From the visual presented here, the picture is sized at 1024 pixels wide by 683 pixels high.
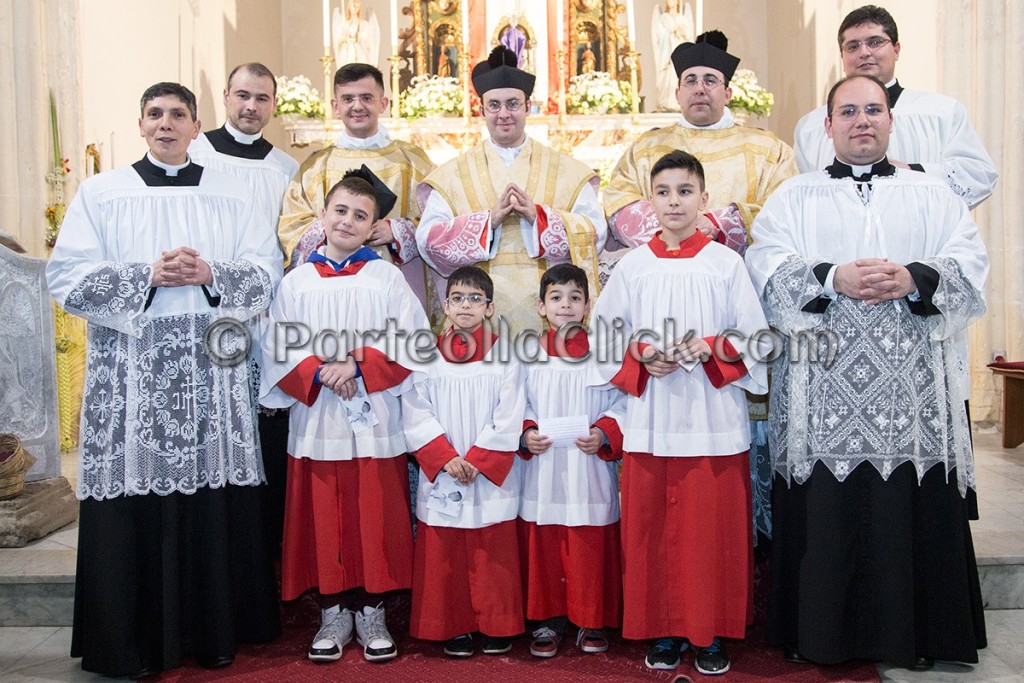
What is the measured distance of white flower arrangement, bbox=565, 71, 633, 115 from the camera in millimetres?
10688

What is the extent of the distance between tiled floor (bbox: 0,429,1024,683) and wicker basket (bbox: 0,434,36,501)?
0.31 meters

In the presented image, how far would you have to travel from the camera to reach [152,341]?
392 centimetres

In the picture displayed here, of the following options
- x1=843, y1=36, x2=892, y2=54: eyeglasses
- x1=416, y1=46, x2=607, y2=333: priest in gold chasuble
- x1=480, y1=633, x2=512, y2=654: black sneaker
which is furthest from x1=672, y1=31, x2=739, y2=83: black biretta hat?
x1=480, y1=633, x2=512, y2=654: black sneaker

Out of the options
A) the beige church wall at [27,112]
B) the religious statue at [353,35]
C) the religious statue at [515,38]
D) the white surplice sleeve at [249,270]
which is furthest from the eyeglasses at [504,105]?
the religious statue at [353,35]

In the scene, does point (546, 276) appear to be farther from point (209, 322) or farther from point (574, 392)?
point (209, 322)

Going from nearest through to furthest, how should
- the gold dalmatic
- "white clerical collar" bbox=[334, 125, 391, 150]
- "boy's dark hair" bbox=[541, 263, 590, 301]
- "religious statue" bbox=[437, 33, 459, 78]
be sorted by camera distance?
"boy's dark hair" bbox=[541, 263, 590, 301] < the gold dalmatic < "white clerical collar" bbox=[334, 125, 391, 150] < "religious statue" bbox=[437, 33, 459, 78]

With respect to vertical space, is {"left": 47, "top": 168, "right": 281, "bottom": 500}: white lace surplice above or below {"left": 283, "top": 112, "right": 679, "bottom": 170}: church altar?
below

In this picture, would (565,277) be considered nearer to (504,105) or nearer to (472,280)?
(472,280)

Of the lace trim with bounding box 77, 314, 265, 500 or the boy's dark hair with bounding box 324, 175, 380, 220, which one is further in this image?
the boy's dark hair with bounding box 324, 175, 380, 220

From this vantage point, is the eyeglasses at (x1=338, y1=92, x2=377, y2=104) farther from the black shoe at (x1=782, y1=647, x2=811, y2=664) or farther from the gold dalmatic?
the black shoe at (x1=782, y1=647, x2=811, y2=664)

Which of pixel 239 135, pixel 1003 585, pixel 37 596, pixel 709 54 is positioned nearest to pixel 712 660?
pixel 1003 585

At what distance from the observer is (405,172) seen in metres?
5.17

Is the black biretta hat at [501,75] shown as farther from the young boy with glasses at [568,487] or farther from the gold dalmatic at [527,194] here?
the young boy with glasses at [568,487]

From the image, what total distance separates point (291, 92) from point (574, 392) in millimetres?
7138
